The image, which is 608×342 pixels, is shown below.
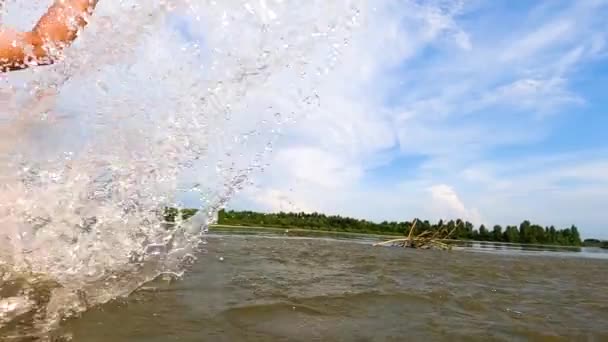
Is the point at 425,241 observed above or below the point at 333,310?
above

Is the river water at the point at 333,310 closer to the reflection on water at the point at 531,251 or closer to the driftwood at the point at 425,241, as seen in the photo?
the driftwood at the point at 425,241

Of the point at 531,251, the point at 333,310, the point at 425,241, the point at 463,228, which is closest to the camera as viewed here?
the point at 333,310

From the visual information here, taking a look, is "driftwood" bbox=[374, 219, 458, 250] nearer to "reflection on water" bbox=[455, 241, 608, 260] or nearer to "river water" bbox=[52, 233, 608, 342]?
"reflection on water" bbox=[455, 241, 608, 260]

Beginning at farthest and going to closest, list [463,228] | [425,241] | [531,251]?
[463,228] → [531,251] → [425,241]

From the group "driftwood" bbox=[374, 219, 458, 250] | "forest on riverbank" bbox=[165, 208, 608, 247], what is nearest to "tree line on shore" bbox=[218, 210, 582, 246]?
"forest on riverbank" bbox=[165, 208, 608, 247]

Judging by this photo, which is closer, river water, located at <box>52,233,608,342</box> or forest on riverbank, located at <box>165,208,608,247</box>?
river water, located at <box>52,233,608,342</box>

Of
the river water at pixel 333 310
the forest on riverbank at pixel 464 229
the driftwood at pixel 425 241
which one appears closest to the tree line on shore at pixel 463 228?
the forest on riverbank at pixel 464 229

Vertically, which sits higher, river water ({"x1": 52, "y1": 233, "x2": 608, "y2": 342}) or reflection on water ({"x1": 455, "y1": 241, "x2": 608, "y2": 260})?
reflection on water ({"x1": 455, "y1": 241, "x2": 608, "y2": 260})

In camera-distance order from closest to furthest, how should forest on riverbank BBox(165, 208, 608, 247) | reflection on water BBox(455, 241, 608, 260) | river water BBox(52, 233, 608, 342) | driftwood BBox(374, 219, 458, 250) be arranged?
river water BBox(52, 233, 608, 342), driftwood BBox(374, 219, 458, 250), reflection on water BBox(455, 241, 608, 260), forest on riverbank BBox(165, 208, 608, 247)

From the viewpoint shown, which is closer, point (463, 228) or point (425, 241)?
point (425, 241)

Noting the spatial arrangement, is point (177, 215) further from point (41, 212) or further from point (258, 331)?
point (258, 331)

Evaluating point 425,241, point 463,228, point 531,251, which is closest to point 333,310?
point 425,241

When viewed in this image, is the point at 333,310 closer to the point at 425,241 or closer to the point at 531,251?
the point at 425,241

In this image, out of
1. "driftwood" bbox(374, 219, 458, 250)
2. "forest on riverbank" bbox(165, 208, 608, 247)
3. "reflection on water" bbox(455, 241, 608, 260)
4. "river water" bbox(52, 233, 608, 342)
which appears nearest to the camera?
"river water" bbox(52, 233, 608, 342)
